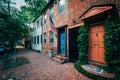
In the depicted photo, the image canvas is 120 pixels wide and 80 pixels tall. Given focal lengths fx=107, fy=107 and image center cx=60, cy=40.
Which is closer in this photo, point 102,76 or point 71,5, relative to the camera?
point 102,76

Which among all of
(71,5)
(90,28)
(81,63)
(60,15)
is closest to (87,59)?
(81,63)

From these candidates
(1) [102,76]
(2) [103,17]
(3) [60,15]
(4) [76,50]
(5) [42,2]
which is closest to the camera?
(1) [102,76]

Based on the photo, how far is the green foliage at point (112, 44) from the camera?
4910 millimetres

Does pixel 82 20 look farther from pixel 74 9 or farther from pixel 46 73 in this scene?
pixel 46 73

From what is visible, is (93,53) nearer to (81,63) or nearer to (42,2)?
(81,63)

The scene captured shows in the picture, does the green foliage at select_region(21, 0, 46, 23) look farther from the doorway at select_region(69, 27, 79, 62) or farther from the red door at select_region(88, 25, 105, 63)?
the red door at select_region(88, 25, 105, 63)

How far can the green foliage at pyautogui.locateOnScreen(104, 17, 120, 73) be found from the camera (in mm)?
4910

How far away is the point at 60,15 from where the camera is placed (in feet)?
35.7

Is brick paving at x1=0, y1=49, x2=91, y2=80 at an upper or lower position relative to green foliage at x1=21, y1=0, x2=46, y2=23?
lower

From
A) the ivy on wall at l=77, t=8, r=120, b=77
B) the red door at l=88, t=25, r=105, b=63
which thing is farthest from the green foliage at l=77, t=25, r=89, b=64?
the ivy on wall at l=77, t=8, r=120, b=77

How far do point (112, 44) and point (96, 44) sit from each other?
1.38 metres

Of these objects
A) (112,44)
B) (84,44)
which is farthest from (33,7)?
(112,44)

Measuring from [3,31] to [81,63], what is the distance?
8791 millimetres

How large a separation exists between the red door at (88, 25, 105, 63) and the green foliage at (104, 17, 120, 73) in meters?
0.78
